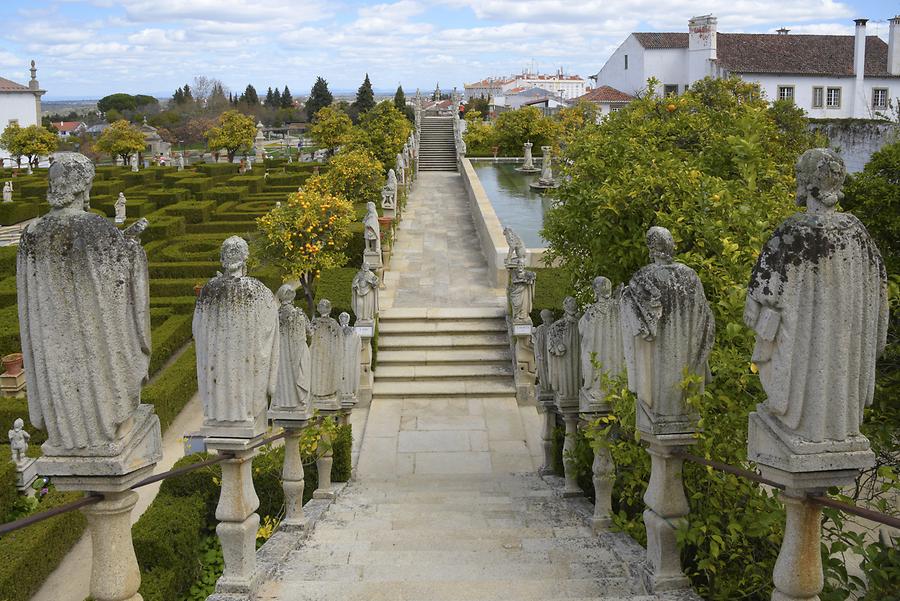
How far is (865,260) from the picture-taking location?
12.6 ft

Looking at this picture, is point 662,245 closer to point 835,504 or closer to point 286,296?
point 835,504

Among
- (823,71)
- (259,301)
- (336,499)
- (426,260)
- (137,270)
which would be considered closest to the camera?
(137,270)

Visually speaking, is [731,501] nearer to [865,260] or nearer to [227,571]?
[865,260]

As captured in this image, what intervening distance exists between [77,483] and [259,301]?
54.1 inches

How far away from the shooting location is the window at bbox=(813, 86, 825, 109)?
41844 millimetres

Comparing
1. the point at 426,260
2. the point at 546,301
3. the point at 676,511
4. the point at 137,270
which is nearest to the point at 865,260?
the point at 676,511

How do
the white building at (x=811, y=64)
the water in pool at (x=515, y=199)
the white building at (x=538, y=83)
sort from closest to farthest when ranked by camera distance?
the water in pool at (x=515, y=199) < the white building at (x=811, y=64) < the white building at (x=538, y=83)

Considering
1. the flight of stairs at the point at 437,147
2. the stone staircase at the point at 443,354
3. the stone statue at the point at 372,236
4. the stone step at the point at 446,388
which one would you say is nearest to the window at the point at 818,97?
the flight of stairs at the point at 437,147

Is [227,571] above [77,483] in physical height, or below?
below

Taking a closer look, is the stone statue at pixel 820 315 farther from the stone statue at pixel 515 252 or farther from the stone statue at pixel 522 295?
the stone statue at pixel 515 252

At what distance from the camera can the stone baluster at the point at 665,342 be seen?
15.6 feet

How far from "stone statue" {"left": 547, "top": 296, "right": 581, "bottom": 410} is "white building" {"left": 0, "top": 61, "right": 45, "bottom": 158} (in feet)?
213

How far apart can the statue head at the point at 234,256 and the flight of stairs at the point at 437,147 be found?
128 ft

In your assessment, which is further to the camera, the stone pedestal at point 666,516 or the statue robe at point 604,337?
the statue robe at point 604,337
